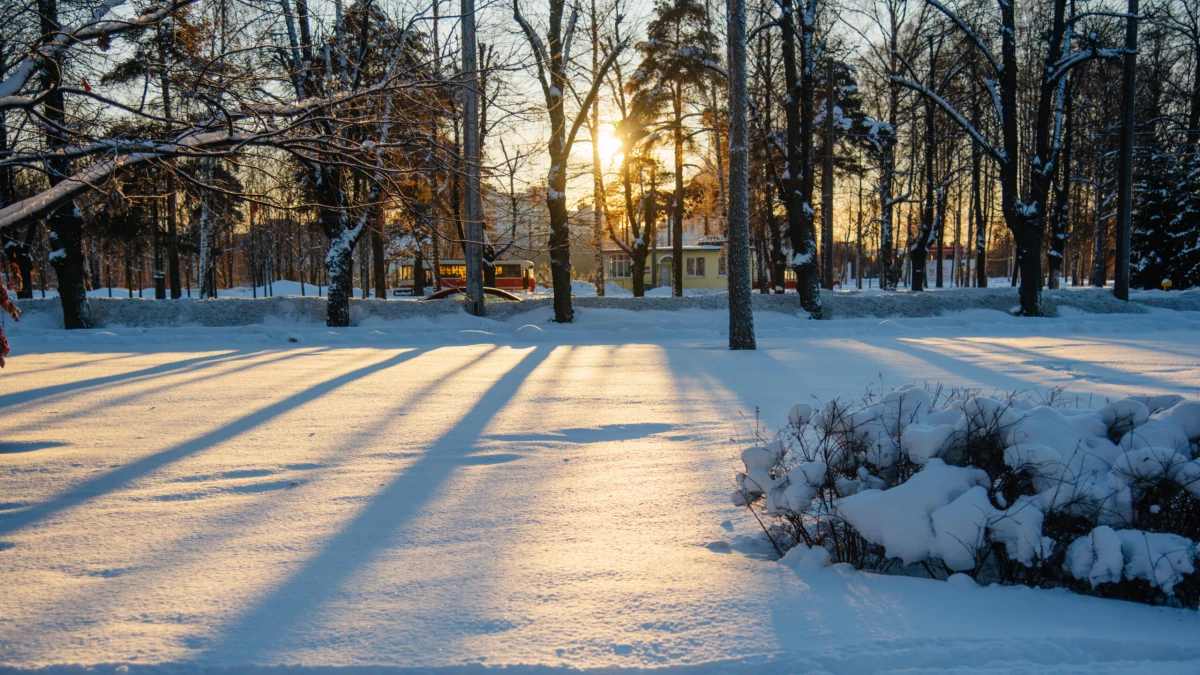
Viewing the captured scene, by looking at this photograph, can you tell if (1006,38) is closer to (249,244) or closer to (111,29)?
(111,29)

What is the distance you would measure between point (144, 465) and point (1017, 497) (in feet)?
17.3

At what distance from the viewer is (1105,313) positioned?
19.9m

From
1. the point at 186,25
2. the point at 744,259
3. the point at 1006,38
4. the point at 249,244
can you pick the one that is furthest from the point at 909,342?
the point at 249,244

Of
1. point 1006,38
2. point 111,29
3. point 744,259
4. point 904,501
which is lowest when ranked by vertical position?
point 904,501

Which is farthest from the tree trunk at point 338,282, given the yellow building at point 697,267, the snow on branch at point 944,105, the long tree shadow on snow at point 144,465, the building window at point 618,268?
the building window at point 618,268

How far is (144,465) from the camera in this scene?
487cm

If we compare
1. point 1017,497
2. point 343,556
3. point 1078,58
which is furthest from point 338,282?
point 1078,58

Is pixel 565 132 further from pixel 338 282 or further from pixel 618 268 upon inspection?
pixel 618 268

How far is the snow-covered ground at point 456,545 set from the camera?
250cm

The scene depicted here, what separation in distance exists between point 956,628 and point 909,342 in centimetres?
1164

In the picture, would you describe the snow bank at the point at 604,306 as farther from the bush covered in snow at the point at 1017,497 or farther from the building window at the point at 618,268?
the building window at the point at 618,268

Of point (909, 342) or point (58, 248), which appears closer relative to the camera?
point (909, 342)

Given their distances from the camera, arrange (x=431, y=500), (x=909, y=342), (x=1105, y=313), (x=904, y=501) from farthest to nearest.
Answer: (x=1105, y=313) → (x=909, y=342) → (x=431, y=500) → (x=904, y=501)

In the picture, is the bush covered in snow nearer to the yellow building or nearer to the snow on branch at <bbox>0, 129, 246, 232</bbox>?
the snow on branch at <bbox>0, 129, 246, 232</bbox>
